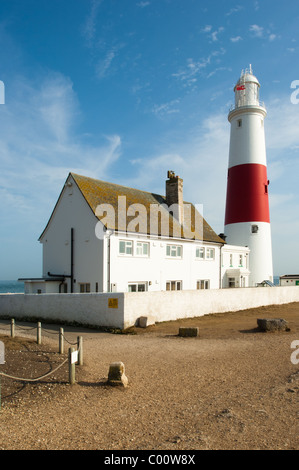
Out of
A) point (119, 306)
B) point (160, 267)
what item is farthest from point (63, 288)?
point (119, 306)

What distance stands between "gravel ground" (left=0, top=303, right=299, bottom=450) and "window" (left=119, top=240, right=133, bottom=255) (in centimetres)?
1149

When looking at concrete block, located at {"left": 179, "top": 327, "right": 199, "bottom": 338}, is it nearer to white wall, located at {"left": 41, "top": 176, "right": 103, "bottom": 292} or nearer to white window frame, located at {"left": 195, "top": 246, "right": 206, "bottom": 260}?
white wall, located at {"left": 41, "top": 176, "right": 103, "bottom": 292}

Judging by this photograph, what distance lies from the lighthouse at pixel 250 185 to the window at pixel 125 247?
1472cm

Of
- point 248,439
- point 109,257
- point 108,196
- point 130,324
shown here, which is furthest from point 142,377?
point 108,196

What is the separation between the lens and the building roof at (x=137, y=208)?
2653 centimetres

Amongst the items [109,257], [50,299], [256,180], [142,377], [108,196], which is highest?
[256,180]

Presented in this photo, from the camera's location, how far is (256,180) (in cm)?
3544

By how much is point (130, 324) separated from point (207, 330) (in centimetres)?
385

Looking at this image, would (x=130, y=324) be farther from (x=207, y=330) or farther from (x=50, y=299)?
(x=50, y=299)

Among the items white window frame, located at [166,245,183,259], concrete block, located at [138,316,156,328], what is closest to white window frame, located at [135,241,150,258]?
white window frame, located at [166,245,183,259]

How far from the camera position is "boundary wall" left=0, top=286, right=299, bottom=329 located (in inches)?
721

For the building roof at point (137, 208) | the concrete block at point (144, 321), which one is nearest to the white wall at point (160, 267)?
the building roof at point (137, 208)

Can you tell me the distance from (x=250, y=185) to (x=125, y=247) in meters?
16.0

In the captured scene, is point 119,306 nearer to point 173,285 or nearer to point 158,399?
point 158,399
